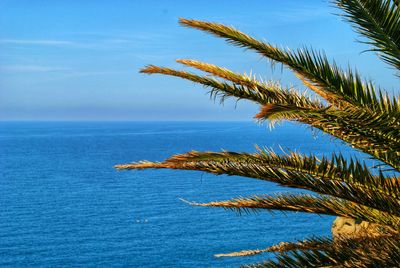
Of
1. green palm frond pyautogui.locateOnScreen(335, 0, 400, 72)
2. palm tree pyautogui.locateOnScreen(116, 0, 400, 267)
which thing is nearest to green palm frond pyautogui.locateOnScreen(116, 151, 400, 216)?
palm tree pyautogui.locateOnScreen(116, 0, 400, 267)

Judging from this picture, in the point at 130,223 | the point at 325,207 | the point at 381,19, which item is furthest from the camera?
the point at 130,223

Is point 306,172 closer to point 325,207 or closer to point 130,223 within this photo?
point 325,207

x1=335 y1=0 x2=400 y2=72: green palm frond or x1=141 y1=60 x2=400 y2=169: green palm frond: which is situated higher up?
x1=335 y1=0 x2=400 y2=72: green palm frond

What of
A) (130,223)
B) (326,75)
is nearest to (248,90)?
(326,75)

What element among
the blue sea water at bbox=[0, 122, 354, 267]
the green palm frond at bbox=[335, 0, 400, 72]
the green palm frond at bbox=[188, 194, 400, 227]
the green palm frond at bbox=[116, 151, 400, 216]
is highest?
the green palm frond at bbox=[335, 0, 400, 72]

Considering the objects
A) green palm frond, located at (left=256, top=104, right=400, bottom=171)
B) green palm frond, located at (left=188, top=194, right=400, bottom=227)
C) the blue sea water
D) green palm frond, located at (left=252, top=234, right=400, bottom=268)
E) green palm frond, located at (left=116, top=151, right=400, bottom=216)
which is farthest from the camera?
the blue sea water

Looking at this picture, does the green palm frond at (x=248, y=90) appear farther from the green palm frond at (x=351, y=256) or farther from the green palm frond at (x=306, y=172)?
the green palm frond at (x=351, y=256)

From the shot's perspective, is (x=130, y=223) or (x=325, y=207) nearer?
(x=325, y=207)

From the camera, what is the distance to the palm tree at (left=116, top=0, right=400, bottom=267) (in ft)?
19.7

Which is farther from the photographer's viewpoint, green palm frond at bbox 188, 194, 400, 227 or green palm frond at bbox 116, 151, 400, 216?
green palm frond at bbox 188, 194, 400, 227

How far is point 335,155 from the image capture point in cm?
662

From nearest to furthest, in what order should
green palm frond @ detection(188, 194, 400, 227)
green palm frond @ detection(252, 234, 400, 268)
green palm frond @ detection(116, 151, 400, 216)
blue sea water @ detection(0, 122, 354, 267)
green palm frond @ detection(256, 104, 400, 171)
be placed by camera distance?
green palm frond @ detection(256, 104, 400, 171) < green palm frond @ detection(252, 234, 400, 268) < green palm frond @ detection(116, 151, 400, 216) < green palm frond @ detection(188, 194, 400, 227) < blue sea water @ detection(0, 122, 354, 267)

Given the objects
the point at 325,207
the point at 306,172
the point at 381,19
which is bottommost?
the point at 325,207

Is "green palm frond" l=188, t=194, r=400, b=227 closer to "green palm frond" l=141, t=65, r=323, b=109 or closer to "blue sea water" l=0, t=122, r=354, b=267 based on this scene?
"green palm frond" l=141, t=65, r=323, b=109
